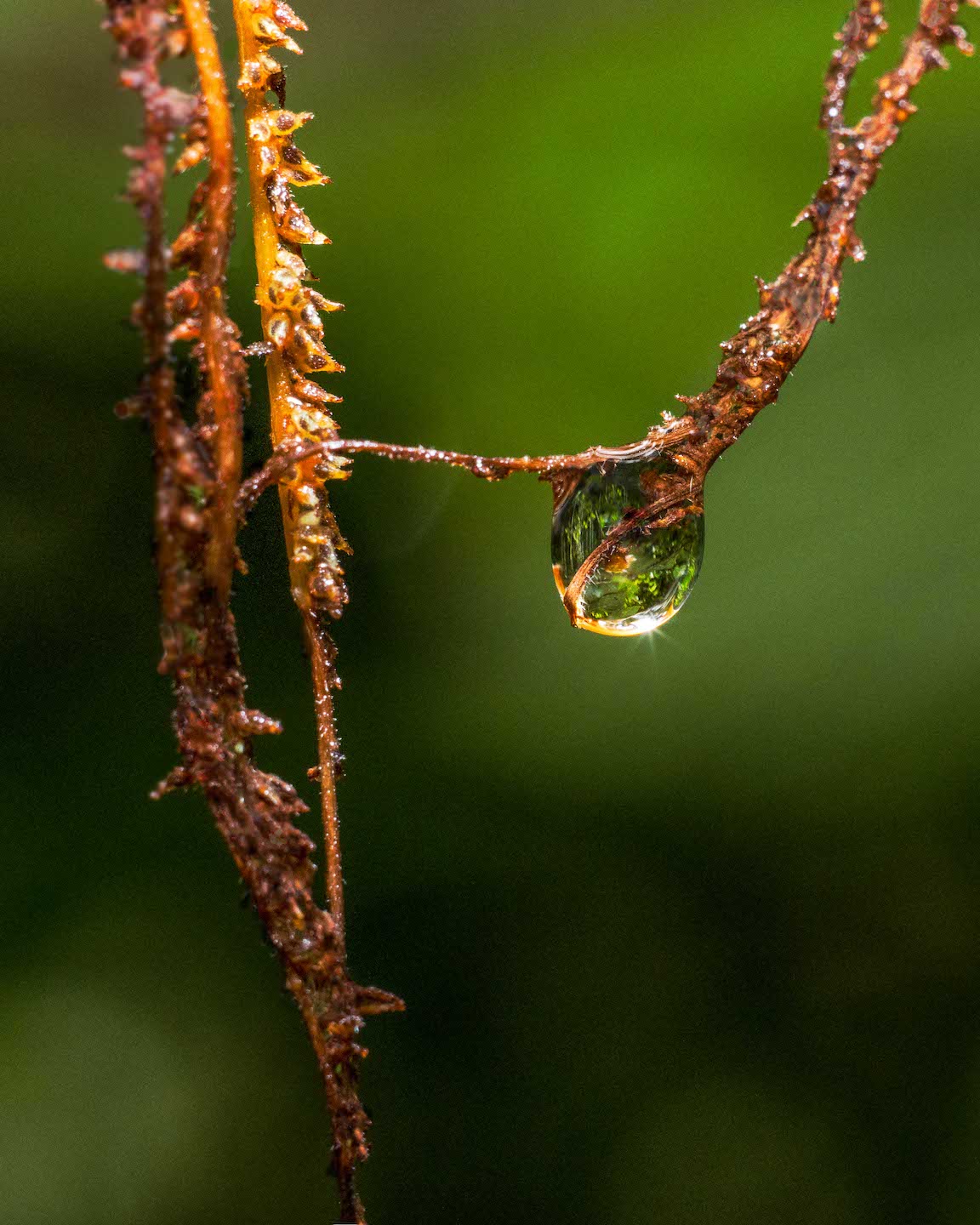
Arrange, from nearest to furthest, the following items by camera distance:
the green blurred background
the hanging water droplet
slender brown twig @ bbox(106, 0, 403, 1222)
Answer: slender brown twig @ bbox(106, 0, 403, 1222)
the hanging water droplet
the green blurred background

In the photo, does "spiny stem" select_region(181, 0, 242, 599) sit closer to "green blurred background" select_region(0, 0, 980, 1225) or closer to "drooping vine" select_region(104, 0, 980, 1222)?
"drooping vine" select_region(104, 0, 980, 1222)

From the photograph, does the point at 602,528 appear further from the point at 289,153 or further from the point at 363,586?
the point at 363,586

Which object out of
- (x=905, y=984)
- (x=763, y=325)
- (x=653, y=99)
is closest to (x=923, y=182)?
(x=653, y=99)

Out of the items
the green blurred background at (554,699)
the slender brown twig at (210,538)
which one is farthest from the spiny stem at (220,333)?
the green blurred background at (554,699)

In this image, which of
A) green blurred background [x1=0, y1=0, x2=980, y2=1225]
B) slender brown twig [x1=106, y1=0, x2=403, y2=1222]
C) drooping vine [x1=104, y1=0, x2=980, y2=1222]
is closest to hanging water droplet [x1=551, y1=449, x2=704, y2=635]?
drooping vine [x1=104, y1=0, x2=980, y2=1222]

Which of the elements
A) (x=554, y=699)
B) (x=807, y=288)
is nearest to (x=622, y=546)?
(x=807, y=288)

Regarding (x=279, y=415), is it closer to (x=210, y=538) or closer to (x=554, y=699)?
(x=210, y=538)

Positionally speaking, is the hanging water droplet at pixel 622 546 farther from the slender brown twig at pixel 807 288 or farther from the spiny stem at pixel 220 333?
the spiny stem at pixel 220 333
